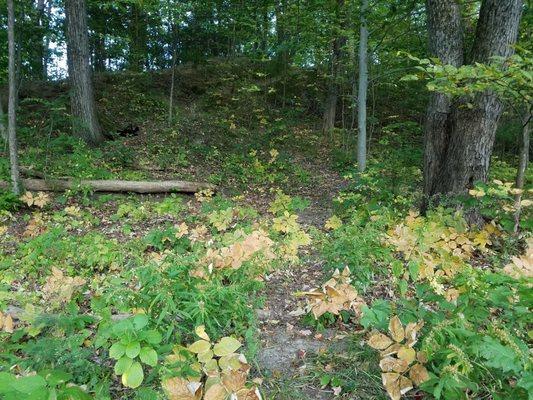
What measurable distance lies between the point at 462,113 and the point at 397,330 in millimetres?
3705

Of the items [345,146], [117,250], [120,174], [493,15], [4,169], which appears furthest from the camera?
[345,146]

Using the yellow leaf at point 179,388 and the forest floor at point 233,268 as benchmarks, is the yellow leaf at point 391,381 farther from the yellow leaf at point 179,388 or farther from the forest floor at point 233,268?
the yellow leaf at point 179,388

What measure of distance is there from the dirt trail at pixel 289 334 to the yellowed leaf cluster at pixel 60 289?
163 cm

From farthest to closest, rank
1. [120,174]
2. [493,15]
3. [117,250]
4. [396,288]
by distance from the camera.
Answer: [120,174] → [117,250] → [493,15] → [396,288]

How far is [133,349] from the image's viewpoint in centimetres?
Result: 180

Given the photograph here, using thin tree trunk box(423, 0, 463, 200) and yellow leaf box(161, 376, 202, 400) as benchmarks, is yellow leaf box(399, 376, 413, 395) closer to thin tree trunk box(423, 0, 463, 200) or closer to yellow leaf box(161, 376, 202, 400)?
yellow leaf box(161, 376, 202, 400)

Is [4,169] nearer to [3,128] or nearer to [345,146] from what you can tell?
[3,128]

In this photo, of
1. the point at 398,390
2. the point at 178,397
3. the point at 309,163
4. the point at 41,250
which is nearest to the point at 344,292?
the point at 398,390

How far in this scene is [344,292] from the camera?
2822 millimetres

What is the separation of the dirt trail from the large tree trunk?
207cm

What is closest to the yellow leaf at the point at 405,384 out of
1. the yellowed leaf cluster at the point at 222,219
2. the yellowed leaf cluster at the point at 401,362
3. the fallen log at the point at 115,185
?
the yellowed leaf cluster at the point at 401,362

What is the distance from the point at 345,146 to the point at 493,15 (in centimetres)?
808

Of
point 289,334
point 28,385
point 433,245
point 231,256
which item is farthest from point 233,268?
point 433,245

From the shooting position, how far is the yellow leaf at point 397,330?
204 centimetres
